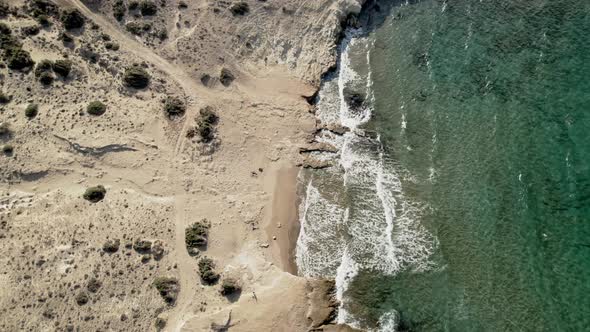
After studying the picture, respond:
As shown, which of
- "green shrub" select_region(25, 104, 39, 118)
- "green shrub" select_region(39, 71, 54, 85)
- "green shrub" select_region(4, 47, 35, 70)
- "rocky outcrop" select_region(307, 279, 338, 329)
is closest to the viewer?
"rocky outcrop" select_region(307, 279, 338, 329)

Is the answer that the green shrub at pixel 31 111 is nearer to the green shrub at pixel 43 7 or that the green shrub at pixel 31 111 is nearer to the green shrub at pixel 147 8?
the green shrub at pixel 43 7

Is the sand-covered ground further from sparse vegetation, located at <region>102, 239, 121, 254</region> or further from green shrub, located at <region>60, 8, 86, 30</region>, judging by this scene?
green shrub, located at <region>60, 8, 86, 30</region>

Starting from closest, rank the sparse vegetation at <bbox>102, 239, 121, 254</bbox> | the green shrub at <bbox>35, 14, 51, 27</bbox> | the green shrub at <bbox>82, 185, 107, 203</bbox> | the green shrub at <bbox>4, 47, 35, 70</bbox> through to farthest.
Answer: the sparse vegetation at <bbox>102, 239, 121, 254</bbox>
the green shrub at <bbox>82, 185, 107, 203</bbox>
the green shrub at <bbox>4, 47, 35, 70</bbox>
the green shrub at <bbox>35, 14, 51, 27</bbox>

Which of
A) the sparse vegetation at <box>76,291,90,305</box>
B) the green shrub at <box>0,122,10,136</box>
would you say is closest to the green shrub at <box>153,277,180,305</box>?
the sparse vegetation at <box>76,291,90,305</box>

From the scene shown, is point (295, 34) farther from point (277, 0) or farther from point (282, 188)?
point (282, 188)

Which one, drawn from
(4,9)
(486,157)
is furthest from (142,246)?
(486,157)

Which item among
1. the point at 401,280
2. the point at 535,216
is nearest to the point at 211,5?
the point at 401,280
